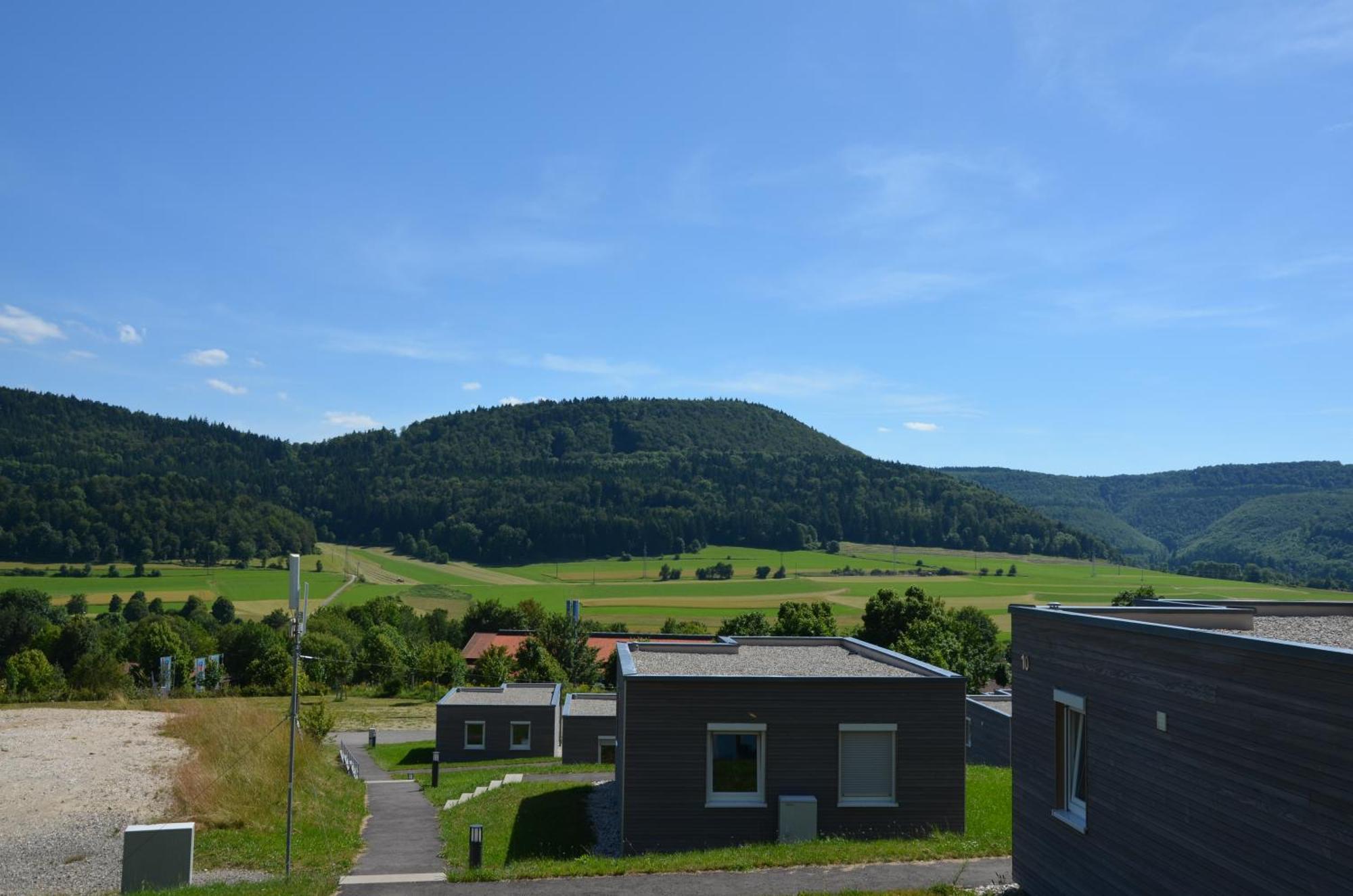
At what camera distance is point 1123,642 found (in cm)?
1013

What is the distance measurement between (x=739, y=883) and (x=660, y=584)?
4296 inches

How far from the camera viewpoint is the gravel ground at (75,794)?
604 inches

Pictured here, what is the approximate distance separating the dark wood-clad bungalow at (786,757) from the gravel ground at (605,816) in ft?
2.12

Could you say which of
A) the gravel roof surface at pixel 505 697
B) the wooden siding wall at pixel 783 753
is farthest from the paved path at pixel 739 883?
the gravel roof surface at pixel 505 697

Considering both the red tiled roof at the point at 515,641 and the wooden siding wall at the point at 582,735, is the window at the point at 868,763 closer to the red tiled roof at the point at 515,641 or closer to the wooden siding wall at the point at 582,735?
the wooden siding wall at the point at 582,735

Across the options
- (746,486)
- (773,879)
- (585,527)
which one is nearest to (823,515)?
(746,486)

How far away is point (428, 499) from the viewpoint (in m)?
162

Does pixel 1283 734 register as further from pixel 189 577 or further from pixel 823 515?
pixel 823 515

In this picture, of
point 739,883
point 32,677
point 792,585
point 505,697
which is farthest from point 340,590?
point 739,883

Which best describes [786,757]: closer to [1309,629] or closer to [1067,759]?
[1067,759]

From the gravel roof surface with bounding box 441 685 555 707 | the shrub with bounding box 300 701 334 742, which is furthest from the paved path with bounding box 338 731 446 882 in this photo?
the gravel roof surface with bounding box 441 685 555 707

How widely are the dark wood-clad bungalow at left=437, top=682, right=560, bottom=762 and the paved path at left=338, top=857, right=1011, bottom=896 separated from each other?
23.6 m

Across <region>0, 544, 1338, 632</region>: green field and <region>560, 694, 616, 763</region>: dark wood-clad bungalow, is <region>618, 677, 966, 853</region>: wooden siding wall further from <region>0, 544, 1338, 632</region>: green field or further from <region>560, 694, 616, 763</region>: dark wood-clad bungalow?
<region>0, 544, 1338, 632</region>: green field

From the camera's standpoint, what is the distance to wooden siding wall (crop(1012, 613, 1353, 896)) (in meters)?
7.38
